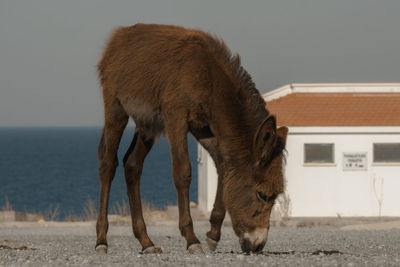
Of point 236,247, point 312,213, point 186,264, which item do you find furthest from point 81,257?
point 312,213

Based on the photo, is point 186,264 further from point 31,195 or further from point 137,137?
point 31,195

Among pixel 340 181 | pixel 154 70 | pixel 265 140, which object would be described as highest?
pixel 154 70

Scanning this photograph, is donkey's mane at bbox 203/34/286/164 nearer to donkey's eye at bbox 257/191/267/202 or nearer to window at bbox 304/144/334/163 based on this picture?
donkey's eye at bbox 257/191/267/202

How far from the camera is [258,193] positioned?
321 inches

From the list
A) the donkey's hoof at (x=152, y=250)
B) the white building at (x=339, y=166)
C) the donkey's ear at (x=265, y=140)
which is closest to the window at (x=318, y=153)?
the white building at (x=339, y=166)

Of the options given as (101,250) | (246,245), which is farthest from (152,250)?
(246,245)

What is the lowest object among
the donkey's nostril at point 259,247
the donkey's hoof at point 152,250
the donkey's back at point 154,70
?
the donkey's hoof at point 152,250

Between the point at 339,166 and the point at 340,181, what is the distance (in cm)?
51

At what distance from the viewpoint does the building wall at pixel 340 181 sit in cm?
2544

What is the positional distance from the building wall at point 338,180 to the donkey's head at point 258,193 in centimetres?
1718

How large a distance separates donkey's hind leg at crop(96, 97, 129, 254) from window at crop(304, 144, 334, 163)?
1624 centimetres

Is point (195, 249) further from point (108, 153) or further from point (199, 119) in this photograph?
point (108, 153)

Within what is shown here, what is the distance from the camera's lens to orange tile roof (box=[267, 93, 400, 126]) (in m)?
25.9

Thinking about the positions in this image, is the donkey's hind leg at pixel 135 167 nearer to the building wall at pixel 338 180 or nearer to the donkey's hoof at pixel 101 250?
the donkey's hoof at pixel 101 250
